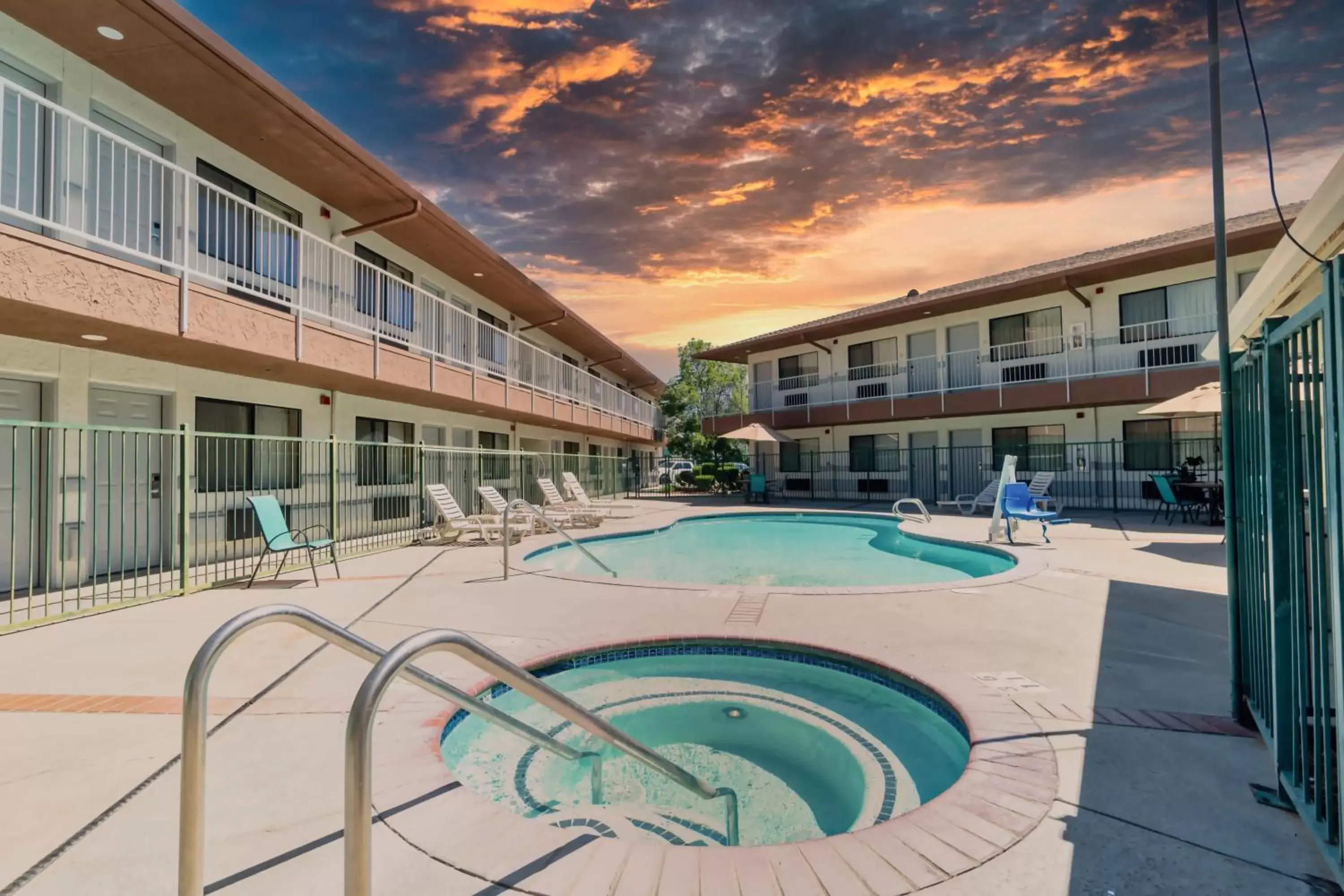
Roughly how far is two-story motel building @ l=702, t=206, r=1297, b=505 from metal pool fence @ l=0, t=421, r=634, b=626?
53.0ft

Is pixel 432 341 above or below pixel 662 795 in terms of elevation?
above

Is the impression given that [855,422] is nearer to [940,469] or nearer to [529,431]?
[940,469]

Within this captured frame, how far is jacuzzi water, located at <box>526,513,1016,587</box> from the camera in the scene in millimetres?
9805

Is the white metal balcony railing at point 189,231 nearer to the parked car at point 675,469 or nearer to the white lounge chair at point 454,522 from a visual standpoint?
the white lounge chair at point 454,522

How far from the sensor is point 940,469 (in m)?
23.7

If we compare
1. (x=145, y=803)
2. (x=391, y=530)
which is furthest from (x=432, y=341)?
(x=145, y=803)

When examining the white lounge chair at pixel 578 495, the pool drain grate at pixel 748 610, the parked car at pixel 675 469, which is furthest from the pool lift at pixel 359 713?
the parked car at pixel 675 469

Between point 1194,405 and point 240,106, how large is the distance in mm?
16918

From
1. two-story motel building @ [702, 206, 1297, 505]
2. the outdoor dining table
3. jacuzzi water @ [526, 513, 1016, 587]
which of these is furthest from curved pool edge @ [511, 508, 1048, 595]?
two-story motel building @ [702, 206, 1297, 505]

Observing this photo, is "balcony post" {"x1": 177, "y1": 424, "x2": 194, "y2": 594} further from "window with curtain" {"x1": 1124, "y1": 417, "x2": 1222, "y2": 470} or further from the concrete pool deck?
"window with curtain" {"x1": 1124, "y1": 417, "x2": 1222, "y2": 470}

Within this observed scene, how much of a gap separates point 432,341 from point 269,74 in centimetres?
495

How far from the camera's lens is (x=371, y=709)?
5.39ft

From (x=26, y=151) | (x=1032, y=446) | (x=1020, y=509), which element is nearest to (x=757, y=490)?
(x=1032, y=446)

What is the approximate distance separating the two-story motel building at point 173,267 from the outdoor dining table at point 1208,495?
15.6m
